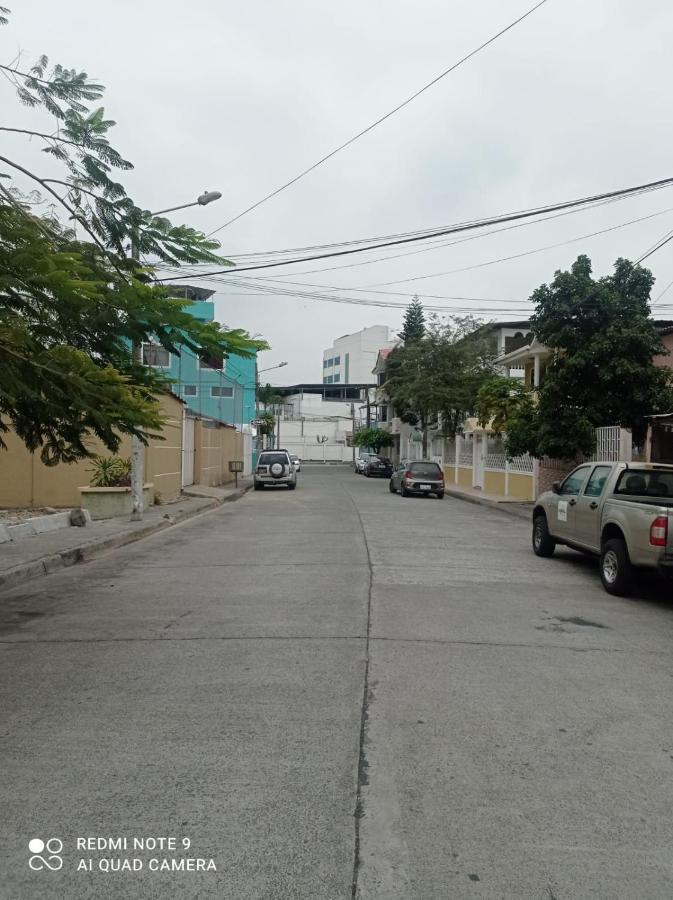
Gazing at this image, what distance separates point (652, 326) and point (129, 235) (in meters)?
15.1

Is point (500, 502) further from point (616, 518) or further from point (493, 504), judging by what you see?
point (616, 518)

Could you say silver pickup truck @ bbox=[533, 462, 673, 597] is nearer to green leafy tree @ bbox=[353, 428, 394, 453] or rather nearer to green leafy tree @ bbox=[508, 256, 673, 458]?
green leafy tree @ bbox=[508, 256, 673, 458]

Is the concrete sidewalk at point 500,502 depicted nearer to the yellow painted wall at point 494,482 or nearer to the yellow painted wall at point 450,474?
the yellow painted wall at point 494,482

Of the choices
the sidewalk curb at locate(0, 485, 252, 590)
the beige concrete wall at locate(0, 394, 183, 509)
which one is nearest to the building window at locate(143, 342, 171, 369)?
the sidewalk curb at locate(0, 485, 252, 590)

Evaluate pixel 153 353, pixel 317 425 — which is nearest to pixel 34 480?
pixel 153 353

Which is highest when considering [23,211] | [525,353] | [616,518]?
[525,353]

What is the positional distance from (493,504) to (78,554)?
16.6 meters

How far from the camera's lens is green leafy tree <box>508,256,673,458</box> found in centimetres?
1947

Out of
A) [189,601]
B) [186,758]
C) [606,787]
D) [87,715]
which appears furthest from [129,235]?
[606,787]

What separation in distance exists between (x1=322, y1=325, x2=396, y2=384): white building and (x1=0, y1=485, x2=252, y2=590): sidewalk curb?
87762mm

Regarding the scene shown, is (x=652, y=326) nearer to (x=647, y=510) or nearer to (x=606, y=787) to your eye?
(x=647, y=510)

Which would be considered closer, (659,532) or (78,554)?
(659,532)

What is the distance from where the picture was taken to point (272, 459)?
3444 cm

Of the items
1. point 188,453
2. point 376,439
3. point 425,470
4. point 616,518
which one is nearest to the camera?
point 616,518
